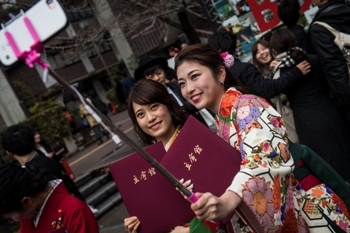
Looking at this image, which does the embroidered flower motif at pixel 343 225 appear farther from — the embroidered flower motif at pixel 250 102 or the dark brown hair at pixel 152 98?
the dark brown hair at pixel 152 98

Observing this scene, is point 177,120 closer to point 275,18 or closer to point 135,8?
point 275,18

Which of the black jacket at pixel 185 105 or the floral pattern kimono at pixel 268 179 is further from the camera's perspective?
the black jacket at pixel 185 105

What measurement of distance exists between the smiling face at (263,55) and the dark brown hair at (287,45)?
2.61 feet

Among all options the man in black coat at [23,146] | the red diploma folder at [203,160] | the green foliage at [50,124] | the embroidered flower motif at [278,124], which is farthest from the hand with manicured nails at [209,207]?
the green foliage at [50,124]

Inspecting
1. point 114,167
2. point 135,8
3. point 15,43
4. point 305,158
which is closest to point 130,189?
point 114,167

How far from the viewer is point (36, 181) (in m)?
2.23

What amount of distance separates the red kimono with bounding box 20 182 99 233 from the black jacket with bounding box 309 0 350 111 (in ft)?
7.22

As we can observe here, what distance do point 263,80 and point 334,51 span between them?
686 mm

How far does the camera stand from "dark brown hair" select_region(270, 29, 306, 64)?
10.6 ft

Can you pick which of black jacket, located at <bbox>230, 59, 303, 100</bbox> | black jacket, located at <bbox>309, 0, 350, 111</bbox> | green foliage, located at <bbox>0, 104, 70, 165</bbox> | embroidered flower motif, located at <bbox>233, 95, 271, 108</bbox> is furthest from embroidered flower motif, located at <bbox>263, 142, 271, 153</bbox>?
green foliage, located at <bbox>0, 104, 70, 165</bbox>

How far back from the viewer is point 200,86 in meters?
1.86

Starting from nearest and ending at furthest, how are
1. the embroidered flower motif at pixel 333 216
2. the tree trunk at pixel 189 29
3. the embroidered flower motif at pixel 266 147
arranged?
the embroidered flower motif at pixel 266 147 < the embroidered flower motif at pixel 333 216 < the tree trunk at pixel 189 29

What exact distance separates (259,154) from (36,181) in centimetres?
141

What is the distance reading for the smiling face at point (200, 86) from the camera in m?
1.87
